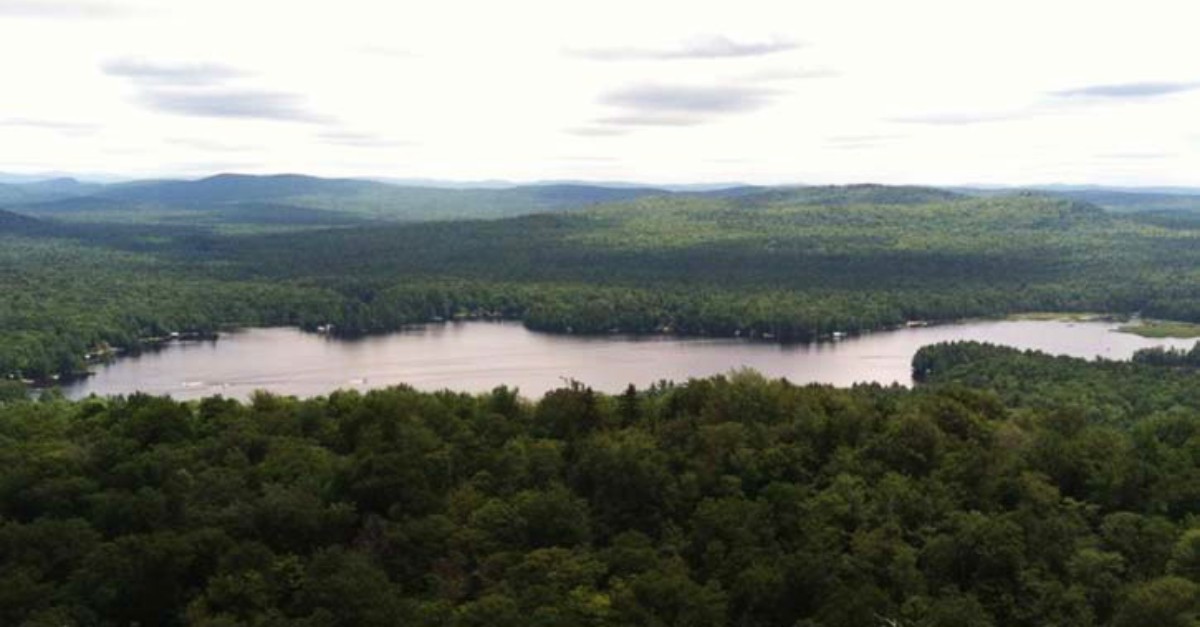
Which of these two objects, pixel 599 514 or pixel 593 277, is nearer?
pixel 599 514

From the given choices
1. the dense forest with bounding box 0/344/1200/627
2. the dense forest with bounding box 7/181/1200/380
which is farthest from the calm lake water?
the dense forest with bounding box 0/344/1200/627

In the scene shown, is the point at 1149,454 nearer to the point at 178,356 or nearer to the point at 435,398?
the point at 435,398

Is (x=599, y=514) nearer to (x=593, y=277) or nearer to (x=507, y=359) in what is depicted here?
(x=507, y=359)

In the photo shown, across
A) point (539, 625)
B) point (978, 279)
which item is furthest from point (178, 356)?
point (978, 279)

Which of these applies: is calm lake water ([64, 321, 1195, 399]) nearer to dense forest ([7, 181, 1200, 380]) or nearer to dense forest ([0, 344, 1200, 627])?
dense forest ([7, 181, 1200, 380])

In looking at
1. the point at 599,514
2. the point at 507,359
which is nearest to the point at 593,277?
the point at 507,359

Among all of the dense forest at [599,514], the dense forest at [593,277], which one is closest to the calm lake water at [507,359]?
the dense forest at [593,277]
